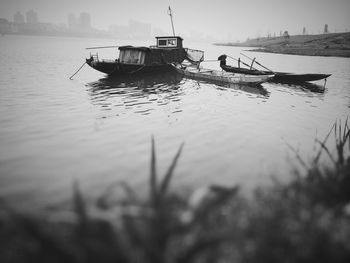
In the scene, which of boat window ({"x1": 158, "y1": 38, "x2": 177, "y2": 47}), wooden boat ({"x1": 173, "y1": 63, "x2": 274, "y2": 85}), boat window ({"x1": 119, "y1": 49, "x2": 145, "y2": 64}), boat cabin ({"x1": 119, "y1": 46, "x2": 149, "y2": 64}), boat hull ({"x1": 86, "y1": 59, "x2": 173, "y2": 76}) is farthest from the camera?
boat window ({"x1": 158, "y1": 38, "x2": 177, "y2": 47})

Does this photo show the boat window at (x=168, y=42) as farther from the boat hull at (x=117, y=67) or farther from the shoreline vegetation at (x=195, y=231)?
the shoreline vegetation at (x=195, y=231)

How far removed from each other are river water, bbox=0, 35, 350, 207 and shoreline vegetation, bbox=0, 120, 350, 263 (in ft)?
4.86

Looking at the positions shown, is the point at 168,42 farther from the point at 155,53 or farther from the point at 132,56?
the point at 132,56

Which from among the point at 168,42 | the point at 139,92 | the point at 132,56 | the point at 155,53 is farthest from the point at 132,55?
the point at 139,92

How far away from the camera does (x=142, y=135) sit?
9.43 metres

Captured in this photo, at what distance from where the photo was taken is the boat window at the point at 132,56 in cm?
2544

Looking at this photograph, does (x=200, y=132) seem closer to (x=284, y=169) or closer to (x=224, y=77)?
(x=284, y=169)

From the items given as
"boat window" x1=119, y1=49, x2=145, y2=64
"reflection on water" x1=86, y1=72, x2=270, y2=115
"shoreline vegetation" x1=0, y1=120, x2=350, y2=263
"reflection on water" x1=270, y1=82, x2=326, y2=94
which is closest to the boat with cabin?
"boat window" x1=119, y1=49, x2=145, y2=64

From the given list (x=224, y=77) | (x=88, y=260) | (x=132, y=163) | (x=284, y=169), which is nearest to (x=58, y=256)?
(x=88, y=260)

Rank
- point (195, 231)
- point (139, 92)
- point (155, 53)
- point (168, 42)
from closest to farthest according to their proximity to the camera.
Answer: point (195, 231), point (139, 92), point (155, 53), point (168, 42)

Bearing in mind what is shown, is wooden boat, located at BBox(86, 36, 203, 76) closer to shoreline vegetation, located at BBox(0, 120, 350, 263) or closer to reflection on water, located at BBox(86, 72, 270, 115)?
reflection on water, located at BBox(86, 72, 270, 115)

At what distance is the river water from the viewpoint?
20.4 ft

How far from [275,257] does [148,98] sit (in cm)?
1419

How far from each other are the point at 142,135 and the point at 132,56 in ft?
62.1
